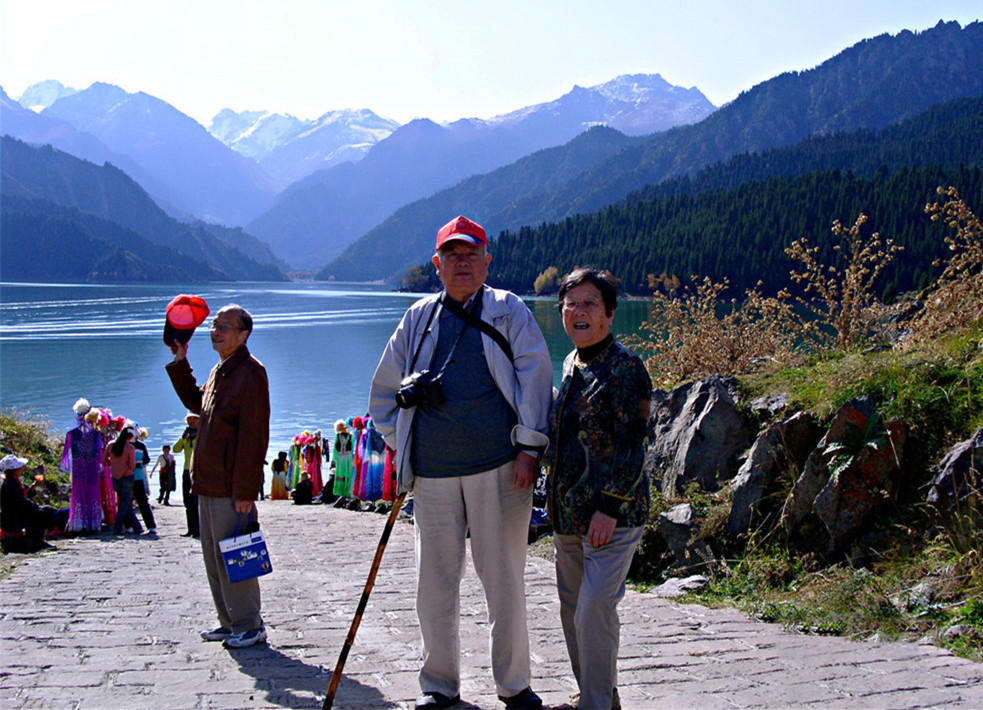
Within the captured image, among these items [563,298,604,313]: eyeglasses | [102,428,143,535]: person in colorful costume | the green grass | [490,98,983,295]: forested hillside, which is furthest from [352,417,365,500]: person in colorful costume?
[490,98,983,295]: forested hillside

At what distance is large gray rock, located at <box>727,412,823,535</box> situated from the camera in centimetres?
598

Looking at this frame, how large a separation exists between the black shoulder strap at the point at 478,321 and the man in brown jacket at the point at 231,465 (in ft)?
4.21

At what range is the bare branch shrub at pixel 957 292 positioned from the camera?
22.3 feet

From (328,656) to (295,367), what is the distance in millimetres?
53787

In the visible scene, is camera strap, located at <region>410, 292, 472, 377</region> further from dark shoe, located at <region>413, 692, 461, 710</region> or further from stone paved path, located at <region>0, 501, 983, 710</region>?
stone paved path, located at <region>0, 501, 983, 710</region>

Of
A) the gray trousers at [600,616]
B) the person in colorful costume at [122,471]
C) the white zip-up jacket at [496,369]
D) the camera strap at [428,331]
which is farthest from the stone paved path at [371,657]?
the person in colorful costume at [122,471]

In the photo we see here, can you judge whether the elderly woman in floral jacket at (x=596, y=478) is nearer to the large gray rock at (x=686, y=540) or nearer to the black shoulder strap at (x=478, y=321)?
the black shoulder strap at (x=478, y=321)

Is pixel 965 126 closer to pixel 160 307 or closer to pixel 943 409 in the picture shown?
pixel 160 307

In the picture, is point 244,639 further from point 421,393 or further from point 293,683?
point 421,393

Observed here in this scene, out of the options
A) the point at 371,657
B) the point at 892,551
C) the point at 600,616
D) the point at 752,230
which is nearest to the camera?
the point at 600,616

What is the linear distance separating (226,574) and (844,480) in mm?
3712

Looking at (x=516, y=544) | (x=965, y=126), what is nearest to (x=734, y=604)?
(x=516, y=544)

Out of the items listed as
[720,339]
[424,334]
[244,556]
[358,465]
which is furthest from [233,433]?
[358,465]

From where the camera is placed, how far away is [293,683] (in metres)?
3.86
